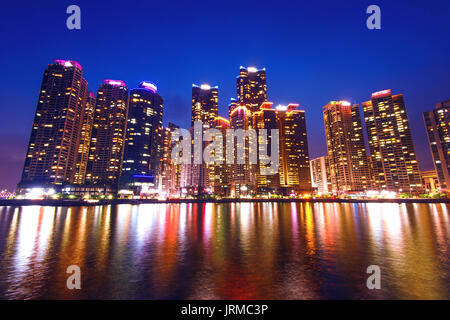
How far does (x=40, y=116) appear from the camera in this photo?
7082 inches

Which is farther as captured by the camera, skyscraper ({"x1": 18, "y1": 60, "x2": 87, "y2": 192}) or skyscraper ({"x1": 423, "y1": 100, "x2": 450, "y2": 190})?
skyscraper ({"x1": 423, "y1": 100, "x2": 450, "y2": 190})

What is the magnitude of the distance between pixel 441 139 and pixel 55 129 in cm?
34762

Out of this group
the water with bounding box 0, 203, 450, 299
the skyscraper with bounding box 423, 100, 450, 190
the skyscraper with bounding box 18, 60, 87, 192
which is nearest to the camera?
the water with bounding box 0, 203, 450, 299

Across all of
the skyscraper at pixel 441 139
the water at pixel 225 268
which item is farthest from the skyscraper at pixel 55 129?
the skyscraper at pixel 441 139

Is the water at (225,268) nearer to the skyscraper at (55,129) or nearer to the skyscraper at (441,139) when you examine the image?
the skyscraper at (55,129)

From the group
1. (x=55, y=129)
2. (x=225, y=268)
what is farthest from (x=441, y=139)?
(x=55, y=129)

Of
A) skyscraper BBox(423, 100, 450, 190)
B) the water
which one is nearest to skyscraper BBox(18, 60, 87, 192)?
the water

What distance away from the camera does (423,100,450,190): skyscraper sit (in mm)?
177125

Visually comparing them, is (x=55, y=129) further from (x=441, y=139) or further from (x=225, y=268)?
(x=441, y=139)

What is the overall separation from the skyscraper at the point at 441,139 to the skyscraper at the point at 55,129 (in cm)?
33023

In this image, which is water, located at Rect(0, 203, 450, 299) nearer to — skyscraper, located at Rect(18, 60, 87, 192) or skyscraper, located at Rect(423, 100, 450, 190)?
skyscraper, located at Rect(18, 60, 87, 192)

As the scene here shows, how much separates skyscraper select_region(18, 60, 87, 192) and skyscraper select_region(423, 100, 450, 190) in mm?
330227

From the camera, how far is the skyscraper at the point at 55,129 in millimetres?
170750

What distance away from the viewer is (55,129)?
180 m
